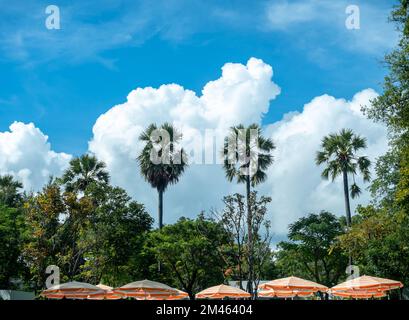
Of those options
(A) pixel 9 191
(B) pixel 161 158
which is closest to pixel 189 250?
(B) pixel 161 158

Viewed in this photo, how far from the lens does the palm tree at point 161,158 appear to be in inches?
1738

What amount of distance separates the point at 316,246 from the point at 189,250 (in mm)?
16433

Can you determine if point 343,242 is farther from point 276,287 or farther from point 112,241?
point 112,241

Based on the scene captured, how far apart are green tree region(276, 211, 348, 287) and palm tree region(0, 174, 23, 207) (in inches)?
1045

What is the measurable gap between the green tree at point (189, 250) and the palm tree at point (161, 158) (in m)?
5.18

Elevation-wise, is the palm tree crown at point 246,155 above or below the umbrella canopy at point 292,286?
above

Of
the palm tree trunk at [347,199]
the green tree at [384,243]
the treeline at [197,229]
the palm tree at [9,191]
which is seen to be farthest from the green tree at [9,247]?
the palm tree trunk at [347,199]

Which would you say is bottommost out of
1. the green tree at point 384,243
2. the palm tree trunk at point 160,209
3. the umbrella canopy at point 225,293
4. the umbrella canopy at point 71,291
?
the umbrella canopy at point 225,293

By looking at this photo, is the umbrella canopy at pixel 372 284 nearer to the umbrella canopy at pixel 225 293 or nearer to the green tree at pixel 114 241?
the umbrella canopy at pixel 225 293

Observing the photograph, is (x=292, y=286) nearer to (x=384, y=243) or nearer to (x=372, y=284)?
(x=372, y=284)

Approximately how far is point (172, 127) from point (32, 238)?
1755 centimetres

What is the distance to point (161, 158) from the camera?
44.8 metres

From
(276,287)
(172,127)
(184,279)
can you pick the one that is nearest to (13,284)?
(184,279)
